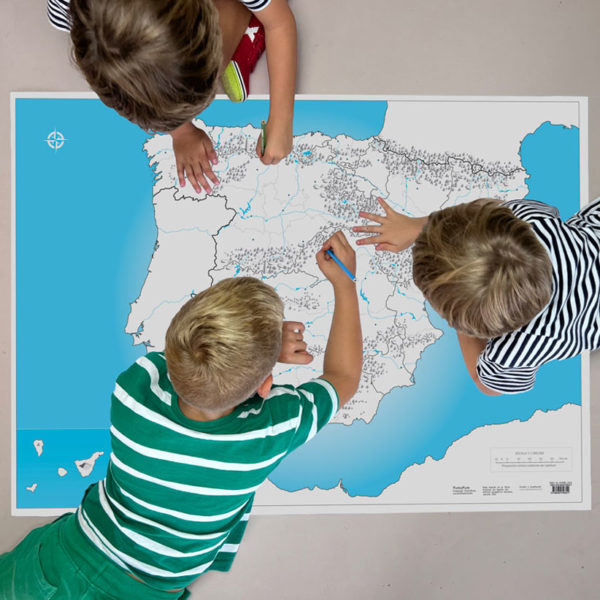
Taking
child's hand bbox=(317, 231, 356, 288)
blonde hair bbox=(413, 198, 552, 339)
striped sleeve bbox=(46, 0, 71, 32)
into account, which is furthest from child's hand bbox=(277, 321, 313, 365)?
striped sleeve bbox=(46, 0, 71, 32)

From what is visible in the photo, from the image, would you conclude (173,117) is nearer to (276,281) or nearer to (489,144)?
(276,281)

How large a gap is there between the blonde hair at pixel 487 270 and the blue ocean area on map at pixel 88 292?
0.35 meters

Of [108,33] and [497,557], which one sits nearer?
[108,33]

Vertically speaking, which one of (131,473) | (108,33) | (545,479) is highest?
(108,33)

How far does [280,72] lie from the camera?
3.07 ft

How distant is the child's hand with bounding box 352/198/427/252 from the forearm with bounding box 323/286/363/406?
0.48ft

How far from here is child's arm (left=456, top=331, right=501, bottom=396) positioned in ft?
3.15

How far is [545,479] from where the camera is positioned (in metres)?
1.06

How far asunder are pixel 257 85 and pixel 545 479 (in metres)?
0.96

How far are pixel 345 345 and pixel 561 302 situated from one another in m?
0.34

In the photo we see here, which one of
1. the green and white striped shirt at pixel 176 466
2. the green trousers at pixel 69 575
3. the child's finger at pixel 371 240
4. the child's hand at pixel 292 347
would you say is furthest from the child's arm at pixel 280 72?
the green trousers at pixel 69 575

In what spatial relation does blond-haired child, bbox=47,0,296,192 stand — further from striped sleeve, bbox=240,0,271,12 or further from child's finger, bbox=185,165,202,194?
child's finger, bbox=185,165,202,194

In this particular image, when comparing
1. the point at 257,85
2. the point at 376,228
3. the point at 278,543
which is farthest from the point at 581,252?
the point at 278,543

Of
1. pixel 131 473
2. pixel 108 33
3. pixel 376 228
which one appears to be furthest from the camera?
pixel 376 228
